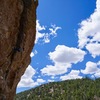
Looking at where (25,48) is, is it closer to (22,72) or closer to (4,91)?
(22,72)

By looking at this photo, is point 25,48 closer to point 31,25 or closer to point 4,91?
point 31,25

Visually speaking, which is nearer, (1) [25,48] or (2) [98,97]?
(1) [25,48]

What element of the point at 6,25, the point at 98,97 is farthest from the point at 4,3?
the point at 98,97

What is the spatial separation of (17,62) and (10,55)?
5.66 feet

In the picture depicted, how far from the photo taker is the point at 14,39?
28.9 m

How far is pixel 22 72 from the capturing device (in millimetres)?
32750

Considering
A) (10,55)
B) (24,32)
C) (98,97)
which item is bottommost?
(10,55)

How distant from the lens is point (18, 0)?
29.0 metres

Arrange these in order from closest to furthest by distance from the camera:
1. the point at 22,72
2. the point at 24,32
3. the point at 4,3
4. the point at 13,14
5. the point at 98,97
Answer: the point at 4,3 → the point at 13,14 → the point at 24,32 → the point at 22,72 → the point at 98,97

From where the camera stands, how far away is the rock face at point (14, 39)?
87.2ft

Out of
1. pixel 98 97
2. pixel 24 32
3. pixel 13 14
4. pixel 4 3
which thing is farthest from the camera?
pixel 98 97

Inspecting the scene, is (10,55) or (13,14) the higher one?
(13,14)

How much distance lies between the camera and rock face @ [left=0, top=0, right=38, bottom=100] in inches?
1046

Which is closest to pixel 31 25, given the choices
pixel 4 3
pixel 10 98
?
pixel 4 3
